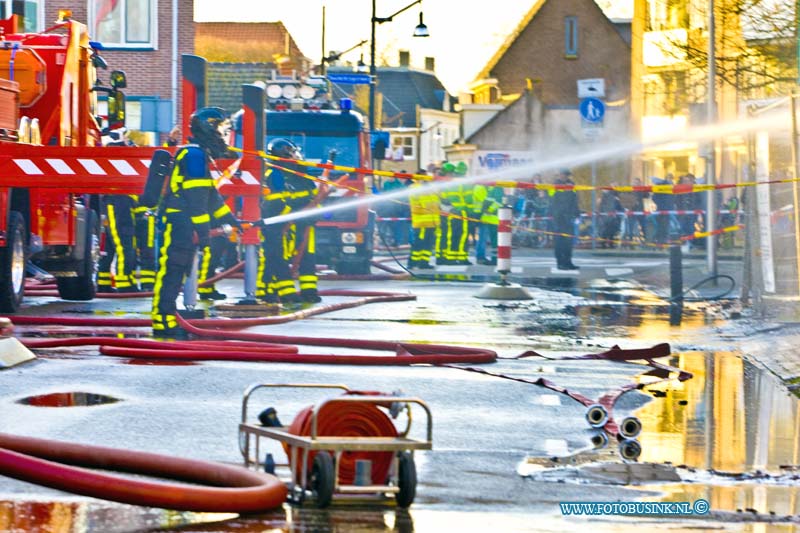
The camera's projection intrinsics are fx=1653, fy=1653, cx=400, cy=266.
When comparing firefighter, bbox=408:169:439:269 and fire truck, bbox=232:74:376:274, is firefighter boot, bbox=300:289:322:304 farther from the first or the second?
firefighter, bbox=408:169:439:269

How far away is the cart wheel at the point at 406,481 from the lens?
6.24 m

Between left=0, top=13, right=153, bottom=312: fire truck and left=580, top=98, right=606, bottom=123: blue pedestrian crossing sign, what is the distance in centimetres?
1493

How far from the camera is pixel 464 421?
876 cm

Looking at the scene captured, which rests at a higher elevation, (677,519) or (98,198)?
(98,198)

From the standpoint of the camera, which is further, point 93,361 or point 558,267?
point 558,267

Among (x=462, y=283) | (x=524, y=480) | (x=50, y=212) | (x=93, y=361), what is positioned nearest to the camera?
(x=524, y=480)

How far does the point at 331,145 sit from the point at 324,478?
58.1 ft

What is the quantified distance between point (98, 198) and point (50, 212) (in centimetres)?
223

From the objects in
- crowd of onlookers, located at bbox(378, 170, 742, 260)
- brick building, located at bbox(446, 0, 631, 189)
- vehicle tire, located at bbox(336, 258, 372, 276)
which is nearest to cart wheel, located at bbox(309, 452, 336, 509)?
vehicle tire, located at bbox(336, 258, 372, 276)

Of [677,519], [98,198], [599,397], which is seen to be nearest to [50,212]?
[98,198]

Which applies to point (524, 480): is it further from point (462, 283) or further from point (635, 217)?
point (635, 217)

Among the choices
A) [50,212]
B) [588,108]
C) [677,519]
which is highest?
[588,108]

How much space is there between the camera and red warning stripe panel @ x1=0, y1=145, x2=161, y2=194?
14.1 metres

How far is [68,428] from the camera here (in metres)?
8.04
